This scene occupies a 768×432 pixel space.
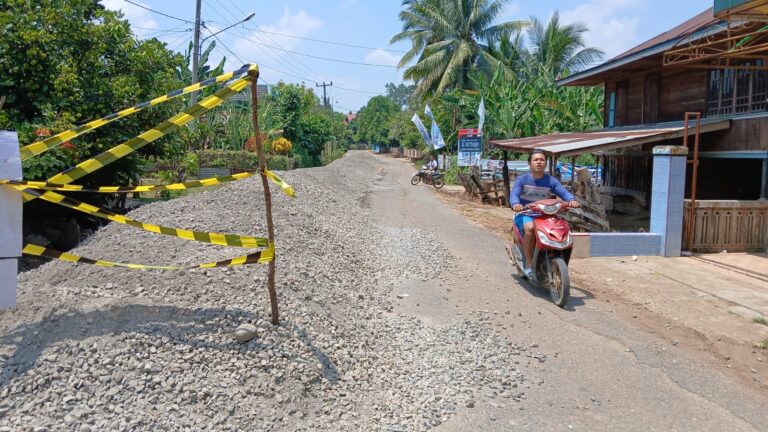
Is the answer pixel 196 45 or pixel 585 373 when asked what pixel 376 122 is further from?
pixel 585 373

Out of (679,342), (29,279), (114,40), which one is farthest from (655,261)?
(114,40)

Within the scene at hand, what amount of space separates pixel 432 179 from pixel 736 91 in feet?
53.8

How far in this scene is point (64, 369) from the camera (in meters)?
3.63

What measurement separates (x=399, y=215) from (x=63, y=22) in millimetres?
8622

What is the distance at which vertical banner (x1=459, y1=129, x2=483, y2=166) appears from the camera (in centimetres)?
2455

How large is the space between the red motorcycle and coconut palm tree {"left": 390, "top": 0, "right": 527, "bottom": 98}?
28984 millimetres

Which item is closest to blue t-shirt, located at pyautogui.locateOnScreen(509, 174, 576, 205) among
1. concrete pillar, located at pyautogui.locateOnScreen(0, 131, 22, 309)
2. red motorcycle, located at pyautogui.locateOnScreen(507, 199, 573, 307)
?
red motorcycle, located at pyautogui.locateOnScreen(507, 199, 573, 307)

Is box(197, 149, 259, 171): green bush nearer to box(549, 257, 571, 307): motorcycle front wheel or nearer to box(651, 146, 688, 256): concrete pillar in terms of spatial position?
box(651, 146, 688, 256): concrete pillar

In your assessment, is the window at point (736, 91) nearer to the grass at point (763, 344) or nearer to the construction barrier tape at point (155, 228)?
the grass at point (763, 344)

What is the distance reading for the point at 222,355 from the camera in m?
4.03

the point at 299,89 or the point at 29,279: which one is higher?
the point at 299,89

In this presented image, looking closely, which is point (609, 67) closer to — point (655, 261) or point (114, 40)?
point (655, 261)

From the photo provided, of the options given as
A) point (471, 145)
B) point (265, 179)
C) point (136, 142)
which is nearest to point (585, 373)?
point (265, 179)

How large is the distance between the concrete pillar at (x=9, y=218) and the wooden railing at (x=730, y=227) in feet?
30.3
